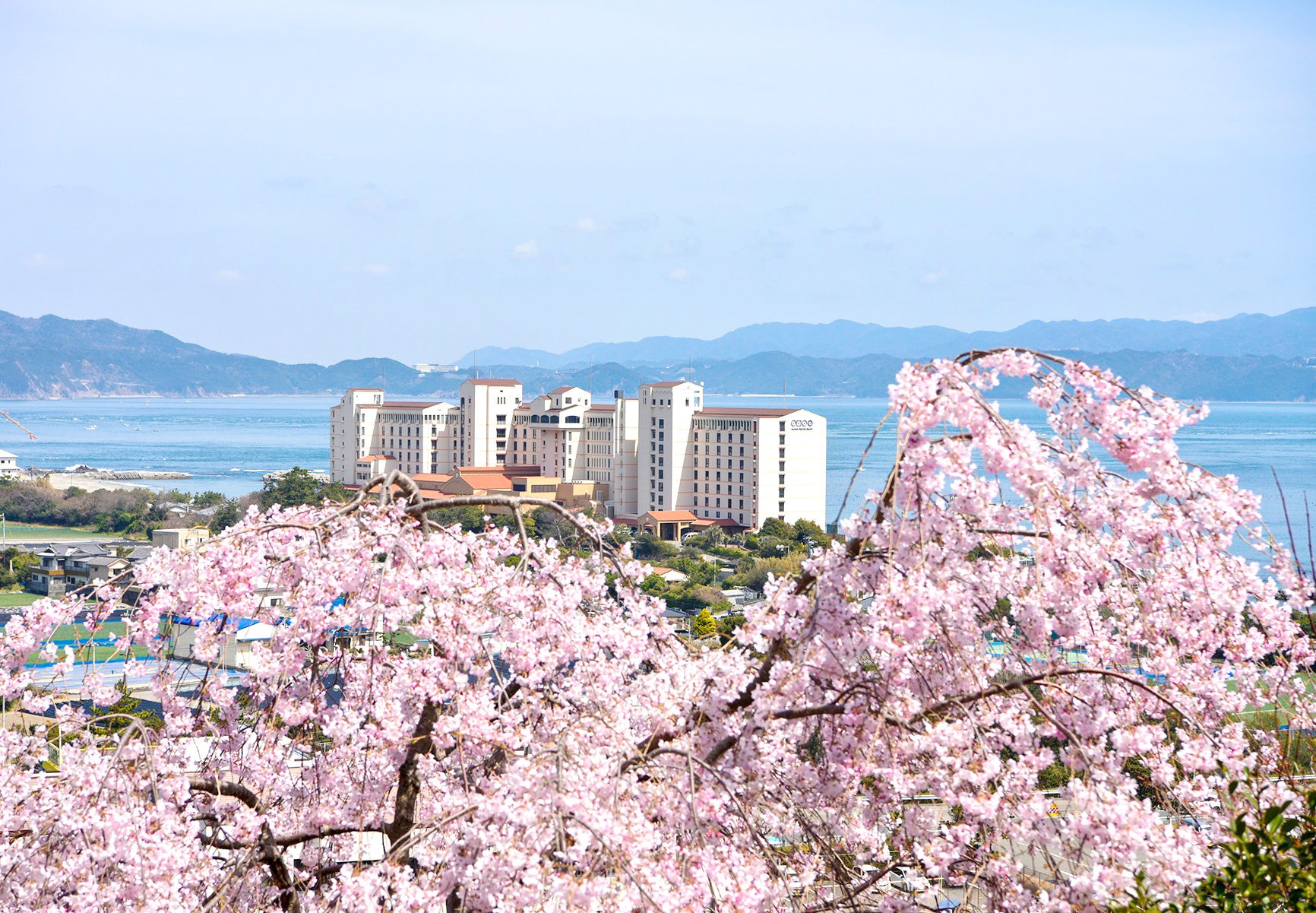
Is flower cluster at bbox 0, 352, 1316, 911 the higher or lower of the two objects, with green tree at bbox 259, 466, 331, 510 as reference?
higher

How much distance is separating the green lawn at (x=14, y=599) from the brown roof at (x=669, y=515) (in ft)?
59.0

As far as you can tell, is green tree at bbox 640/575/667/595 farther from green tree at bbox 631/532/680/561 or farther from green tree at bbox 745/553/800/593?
green tree at bbox 631/532/680/561

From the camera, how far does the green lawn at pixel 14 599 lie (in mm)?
24812

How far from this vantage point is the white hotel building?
39.1m

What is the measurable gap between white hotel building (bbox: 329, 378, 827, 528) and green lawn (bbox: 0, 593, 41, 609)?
19128 mm

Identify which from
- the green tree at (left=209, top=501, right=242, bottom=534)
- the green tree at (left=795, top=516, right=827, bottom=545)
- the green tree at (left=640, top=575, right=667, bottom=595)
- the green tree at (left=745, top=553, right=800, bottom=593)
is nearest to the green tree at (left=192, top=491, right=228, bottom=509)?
the green tree at (left=209, top=501, right=242, bottom=534)

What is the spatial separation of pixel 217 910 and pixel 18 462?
78803 mm

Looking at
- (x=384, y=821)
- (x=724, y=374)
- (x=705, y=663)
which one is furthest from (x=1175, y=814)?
(x=724, y=374)

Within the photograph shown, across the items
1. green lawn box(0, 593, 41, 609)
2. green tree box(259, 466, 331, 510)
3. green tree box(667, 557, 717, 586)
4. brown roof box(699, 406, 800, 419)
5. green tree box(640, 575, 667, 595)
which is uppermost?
brown roof box(699, 406, 800, 419)

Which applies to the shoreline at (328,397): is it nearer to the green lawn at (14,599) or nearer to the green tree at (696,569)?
the green tree at (696,569)

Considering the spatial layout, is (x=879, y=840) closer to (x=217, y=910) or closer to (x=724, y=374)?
(x=217, y=910)

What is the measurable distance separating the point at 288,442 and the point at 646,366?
100470mm

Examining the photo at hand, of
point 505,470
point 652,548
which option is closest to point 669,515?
point 652,548

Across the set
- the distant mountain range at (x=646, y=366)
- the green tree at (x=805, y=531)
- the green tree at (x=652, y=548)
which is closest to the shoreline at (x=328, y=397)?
the distant mountain range at (x=646, y=366)
